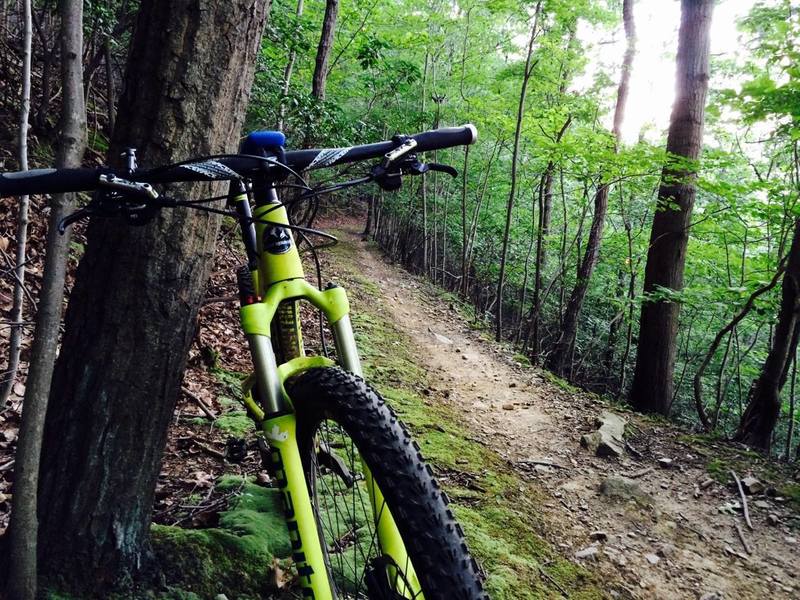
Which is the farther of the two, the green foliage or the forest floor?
the green foliage

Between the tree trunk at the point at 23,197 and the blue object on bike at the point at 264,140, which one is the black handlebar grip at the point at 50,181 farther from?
the tree trunk at the point at 23,197

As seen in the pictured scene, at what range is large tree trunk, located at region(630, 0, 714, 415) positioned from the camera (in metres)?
7.20

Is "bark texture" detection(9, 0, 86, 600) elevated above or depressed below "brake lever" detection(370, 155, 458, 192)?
below

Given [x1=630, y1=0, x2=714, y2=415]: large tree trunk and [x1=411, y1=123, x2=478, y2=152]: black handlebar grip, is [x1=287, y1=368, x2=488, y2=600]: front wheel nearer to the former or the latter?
[x1=411, y1=123, x2=478, y2=152]: black handlebar grip

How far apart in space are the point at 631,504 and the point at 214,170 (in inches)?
158

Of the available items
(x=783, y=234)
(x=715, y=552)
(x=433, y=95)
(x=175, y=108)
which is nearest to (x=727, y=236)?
(x=783, y=234)

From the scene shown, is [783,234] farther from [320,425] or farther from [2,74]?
[2,74]

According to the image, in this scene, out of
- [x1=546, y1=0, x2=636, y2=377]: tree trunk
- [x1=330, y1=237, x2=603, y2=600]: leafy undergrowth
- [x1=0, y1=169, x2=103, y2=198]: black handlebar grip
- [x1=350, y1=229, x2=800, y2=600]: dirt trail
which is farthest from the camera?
[x1=546, y1=0, x2=636, y2=377]: tree trunk

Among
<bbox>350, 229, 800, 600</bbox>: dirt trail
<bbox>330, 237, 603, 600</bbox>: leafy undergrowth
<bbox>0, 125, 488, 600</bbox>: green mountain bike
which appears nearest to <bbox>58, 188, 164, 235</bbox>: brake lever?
<bbox>0, 125, 488, 600</bbox>: green mountain bike

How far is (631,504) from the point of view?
405 cm

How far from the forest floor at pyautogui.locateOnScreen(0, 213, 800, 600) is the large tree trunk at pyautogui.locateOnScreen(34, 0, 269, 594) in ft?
0.83

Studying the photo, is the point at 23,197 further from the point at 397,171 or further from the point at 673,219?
the point at 673,219

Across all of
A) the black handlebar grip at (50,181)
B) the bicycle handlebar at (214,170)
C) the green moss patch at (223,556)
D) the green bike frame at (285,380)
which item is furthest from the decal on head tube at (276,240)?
the green moss patch at (223,556)

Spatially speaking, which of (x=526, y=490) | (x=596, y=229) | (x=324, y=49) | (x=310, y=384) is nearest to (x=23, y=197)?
(x=310, y=384)
